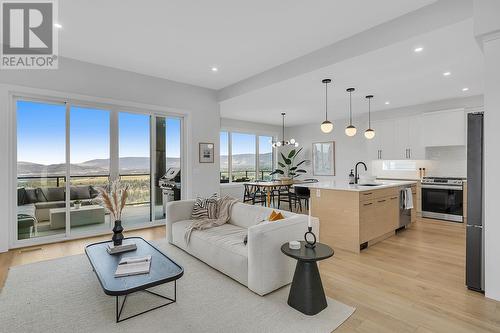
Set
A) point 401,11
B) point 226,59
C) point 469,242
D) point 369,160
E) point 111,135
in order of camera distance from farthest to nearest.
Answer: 1. point 369,160
2. point 111,135
3. point 226,59
4. point 401,11
5. point 469,242

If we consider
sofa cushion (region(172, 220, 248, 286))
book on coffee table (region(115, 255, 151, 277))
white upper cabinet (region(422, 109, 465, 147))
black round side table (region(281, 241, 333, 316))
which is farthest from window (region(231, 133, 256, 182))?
black round side table (region(281, 241, 333, 316))

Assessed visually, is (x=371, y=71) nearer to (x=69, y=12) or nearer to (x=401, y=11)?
(x=401, y=11)

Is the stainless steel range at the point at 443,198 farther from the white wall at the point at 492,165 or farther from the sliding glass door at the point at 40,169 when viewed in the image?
the sliding glass door at the point at 40,169

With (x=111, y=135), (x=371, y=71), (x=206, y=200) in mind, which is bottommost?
(x=206, y=200)

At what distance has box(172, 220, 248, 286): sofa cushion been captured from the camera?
263cm

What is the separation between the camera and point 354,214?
12.2 feet

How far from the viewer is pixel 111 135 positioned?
4680 mm

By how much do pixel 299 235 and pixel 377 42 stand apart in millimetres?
2524

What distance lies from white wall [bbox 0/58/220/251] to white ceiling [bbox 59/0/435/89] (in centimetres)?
26

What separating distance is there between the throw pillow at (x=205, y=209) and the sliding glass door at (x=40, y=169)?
231cm

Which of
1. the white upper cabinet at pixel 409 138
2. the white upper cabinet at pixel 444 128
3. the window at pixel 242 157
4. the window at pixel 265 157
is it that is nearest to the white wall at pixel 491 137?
the white upper cabinet at pixel 444 128

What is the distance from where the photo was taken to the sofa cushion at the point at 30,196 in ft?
13.2

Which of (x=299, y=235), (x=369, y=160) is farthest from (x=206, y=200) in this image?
(x=369, y=160)

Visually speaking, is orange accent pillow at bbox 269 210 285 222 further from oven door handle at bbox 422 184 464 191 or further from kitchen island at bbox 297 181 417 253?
oven door handle at bbox 422 184 464 191
